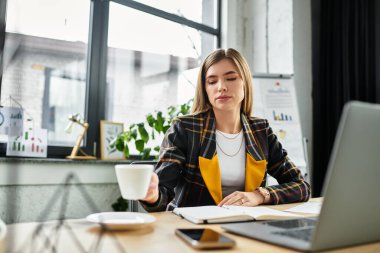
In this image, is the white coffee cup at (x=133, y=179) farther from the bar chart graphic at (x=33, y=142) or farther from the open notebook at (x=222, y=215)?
the bar chart graphic at (x=33, y=142)

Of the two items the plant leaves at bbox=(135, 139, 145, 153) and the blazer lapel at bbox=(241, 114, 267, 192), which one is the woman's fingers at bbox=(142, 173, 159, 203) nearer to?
the blazer lapel at bbox=(241, 114, 267, 192)

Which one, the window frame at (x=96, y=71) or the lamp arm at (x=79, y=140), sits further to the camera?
the window frame at (x=96, y=71)

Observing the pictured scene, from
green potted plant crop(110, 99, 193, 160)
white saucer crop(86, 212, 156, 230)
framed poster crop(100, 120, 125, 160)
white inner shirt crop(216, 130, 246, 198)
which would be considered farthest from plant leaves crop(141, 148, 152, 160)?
white saucer crop(86, 212, 156, 230)

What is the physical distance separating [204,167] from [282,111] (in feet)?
6.14

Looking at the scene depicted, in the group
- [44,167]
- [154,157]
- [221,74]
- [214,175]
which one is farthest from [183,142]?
[154,157]

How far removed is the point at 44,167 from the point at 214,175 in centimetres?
119

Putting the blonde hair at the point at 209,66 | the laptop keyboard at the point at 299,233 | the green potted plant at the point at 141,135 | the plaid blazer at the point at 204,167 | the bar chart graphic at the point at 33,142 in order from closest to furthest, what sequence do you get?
the laptop keyboard at the point at 299,233, the plaid blazer at the point at 204,167, the blonde hair at the point at 209,66, the bar chart graphic at the point at 33,142, the green potted plant at the point at 141,135

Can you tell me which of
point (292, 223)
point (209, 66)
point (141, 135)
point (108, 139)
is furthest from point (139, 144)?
point (292, 223)

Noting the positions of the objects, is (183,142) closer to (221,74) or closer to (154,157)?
(221,74)

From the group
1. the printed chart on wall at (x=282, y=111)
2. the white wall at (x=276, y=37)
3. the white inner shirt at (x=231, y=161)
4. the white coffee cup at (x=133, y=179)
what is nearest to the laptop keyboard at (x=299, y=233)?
the white coffee cup at (x=133, y=179)

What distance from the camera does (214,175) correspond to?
4.62 feet

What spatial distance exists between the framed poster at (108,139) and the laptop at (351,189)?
199cm

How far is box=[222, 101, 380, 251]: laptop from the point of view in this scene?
0.51m

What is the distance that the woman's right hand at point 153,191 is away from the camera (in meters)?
0.91
